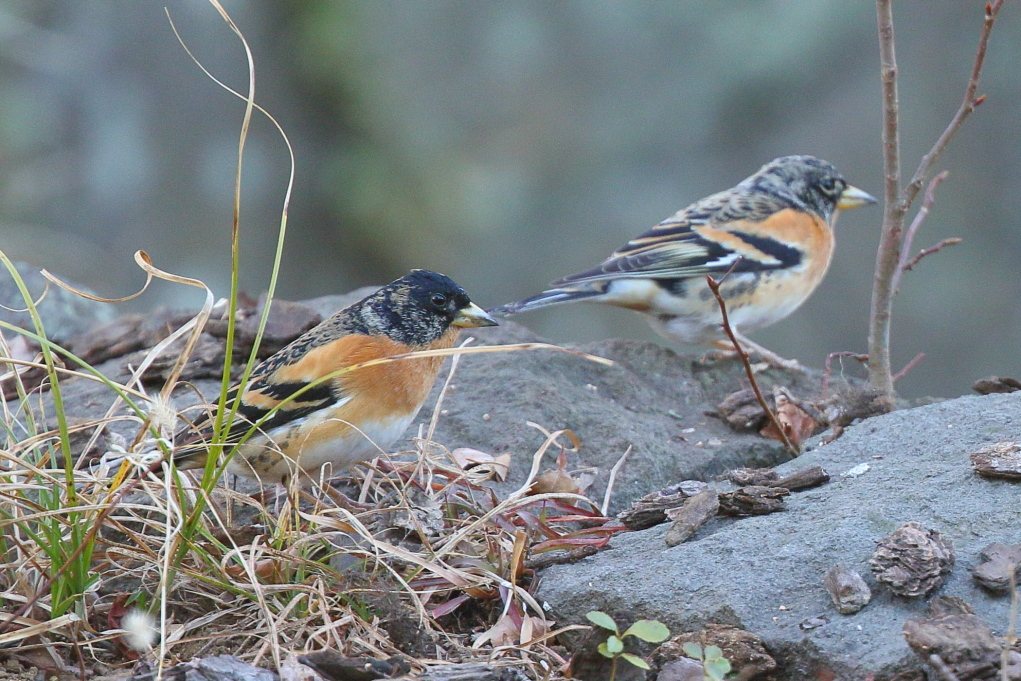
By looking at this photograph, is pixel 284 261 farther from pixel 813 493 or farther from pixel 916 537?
pixel 916 537

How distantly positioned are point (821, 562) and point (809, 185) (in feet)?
12.8

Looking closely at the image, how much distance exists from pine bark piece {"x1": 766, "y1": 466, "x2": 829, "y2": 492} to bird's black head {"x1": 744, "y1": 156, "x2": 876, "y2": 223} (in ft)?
10.7

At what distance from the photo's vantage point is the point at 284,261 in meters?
8.25

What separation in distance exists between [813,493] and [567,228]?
5115 mm

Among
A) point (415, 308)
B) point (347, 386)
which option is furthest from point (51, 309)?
point (347, 386)

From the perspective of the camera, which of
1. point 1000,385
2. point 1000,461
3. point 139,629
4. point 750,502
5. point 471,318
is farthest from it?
point 471,318

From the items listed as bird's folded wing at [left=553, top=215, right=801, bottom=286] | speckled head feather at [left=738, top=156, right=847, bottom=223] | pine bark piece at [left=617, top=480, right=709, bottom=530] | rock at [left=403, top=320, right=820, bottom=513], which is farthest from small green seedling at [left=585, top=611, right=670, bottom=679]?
speckled head feather at [left=738, top=156, right=847, bottom=223]

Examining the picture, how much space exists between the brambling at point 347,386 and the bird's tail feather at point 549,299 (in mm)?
1296

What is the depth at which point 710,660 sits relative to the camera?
1.91 metres

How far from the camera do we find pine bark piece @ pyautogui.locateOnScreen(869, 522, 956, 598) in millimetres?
2049

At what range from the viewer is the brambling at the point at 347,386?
3.00 metres

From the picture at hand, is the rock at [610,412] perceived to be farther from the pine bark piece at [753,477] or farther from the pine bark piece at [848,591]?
the pine bark piece at [848,591]

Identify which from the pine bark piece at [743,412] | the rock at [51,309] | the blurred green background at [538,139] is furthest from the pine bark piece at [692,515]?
the blurred green background at [538,139]

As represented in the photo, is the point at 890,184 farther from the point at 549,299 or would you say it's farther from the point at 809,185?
the point at 809,185
